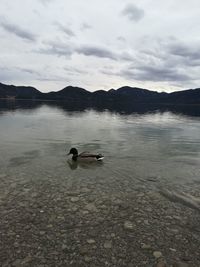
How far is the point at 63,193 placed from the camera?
41.7 ft

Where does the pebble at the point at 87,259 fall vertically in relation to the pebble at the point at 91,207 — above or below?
below

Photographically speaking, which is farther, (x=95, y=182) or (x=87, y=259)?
(x=95, y=182)

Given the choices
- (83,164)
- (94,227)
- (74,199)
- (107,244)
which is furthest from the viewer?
(83,164)

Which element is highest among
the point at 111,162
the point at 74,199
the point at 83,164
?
the point at 74,199

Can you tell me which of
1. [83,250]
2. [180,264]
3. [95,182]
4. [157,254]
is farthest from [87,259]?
[95,182]

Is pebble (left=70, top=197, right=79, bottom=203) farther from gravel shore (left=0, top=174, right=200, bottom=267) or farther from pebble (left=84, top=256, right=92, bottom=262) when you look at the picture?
pebble (left=84, top=256, right=92, bottom=262)

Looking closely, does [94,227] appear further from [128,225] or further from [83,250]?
[83,250]

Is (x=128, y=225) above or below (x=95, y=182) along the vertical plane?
above

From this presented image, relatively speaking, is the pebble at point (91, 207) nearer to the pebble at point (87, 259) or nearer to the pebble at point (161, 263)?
the pebble at point (87, 259)

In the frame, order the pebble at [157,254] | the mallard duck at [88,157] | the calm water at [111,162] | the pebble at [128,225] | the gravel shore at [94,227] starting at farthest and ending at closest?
1. the mallard duck at [88,157]
2. the calm water at [111,162]
3. the pebble at [128,225]
4. the pebble at [157,254]
5. the gravel shore at [94,227]

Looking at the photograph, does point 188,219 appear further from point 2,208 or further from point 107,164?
point 107,164

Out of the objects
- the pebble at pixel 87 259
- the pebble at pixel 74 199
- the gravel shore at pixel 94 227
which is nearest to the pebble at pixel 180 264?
the gravel shore at pixel 94 227

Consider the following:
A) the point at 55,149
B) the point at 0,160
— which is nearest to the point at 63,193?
the point at 0,160

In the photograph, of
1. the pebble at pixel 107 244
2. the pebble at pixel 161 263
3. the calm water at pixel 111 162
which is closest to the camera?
the pebble at pixel 161 263
